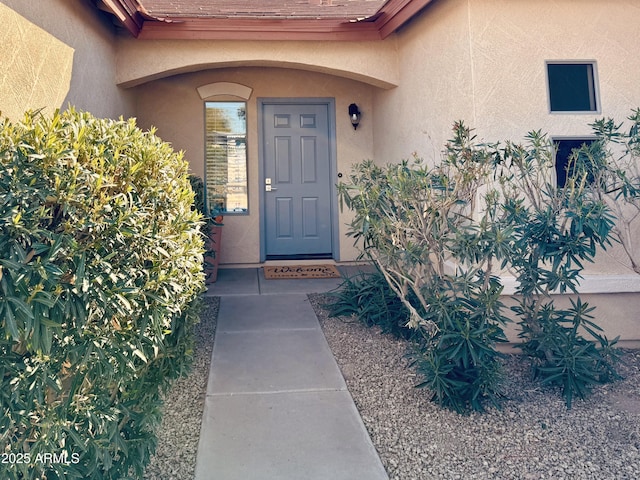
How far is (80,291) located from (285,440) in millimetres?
1535

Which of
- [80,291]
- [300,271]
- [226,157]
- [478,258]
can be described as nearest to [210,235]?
[300,271]

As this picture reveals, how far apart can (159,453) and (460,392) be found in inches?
71.7

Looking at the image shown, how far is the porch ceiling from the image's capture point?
17.5 ft

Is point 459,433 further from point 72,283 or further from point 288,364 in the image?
point 72,283

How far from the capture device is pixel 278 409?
3.01m

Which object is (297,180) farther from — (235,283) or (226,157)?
(235,283)

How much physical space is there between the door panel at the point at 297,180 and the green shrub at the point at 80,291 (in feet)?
16.7

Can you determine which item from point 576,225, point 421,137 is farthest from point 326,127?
point 576,225

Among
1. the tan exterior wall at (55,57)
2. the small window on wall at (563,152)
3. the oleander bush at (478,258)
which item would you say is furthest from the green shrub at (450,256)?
the tan exterior wall at (55,57)

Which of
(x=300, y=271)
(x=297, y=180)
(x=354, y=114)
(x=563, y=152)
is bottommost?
(x=300, y=271)

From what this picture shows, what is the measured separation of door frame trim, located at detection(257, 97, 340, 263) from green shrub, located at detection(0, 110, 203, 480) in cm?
498

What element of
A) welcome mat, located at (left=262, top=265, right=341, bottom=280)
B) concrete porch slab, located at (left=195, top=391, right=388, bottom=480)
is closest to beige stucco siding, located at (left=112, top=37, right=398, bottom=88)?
welcome mat, located at (left=262, top=265, right=341, bottom=280)

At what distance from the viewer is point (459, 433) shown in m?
2.75

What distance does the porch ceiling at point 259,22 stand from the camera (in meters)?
5.34
